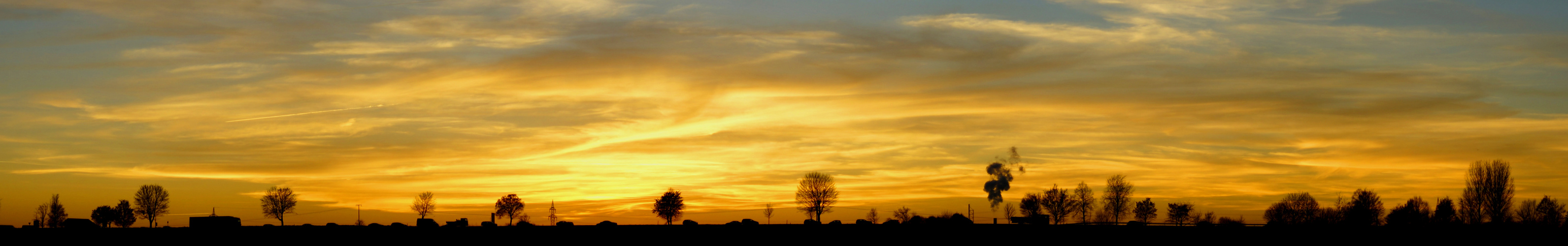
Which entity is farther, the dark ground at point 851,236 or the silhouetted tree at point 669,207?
the silhouetted tree at point 669,207

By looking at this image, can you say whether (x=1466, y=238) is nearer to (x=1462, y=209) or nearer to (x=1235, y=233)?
(x=1235, y=233)

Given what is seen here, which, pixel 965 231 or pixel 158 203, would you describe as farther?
pixel 158 203

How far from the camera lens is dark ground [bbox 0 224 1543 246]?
260ft

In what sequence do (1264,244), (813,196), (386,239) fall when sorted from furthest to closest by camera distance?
(813,196)
(386,239)
(1264,244)

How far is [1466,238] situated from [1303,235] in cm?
1075

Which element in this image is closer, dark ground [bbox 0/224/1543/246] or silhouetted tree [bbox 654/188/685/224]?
dark ground [bbox 0/224/1543/246]

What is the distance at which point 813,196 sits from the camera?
178625mm

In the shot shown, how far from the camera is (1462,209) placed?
155 m

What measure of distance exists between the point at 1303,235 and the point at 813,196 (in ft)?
338

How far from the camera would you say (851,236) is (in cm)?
8425

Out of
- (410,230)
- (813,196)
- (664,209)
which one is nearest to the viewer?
(410,230)

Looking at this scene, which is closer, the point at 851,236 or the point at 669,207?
the point at 851,236

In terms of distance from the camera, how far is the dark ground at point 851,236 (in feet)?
260

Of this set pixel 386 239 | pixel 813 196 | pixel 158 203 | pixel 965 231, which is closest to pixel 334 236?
pixel 386 239
